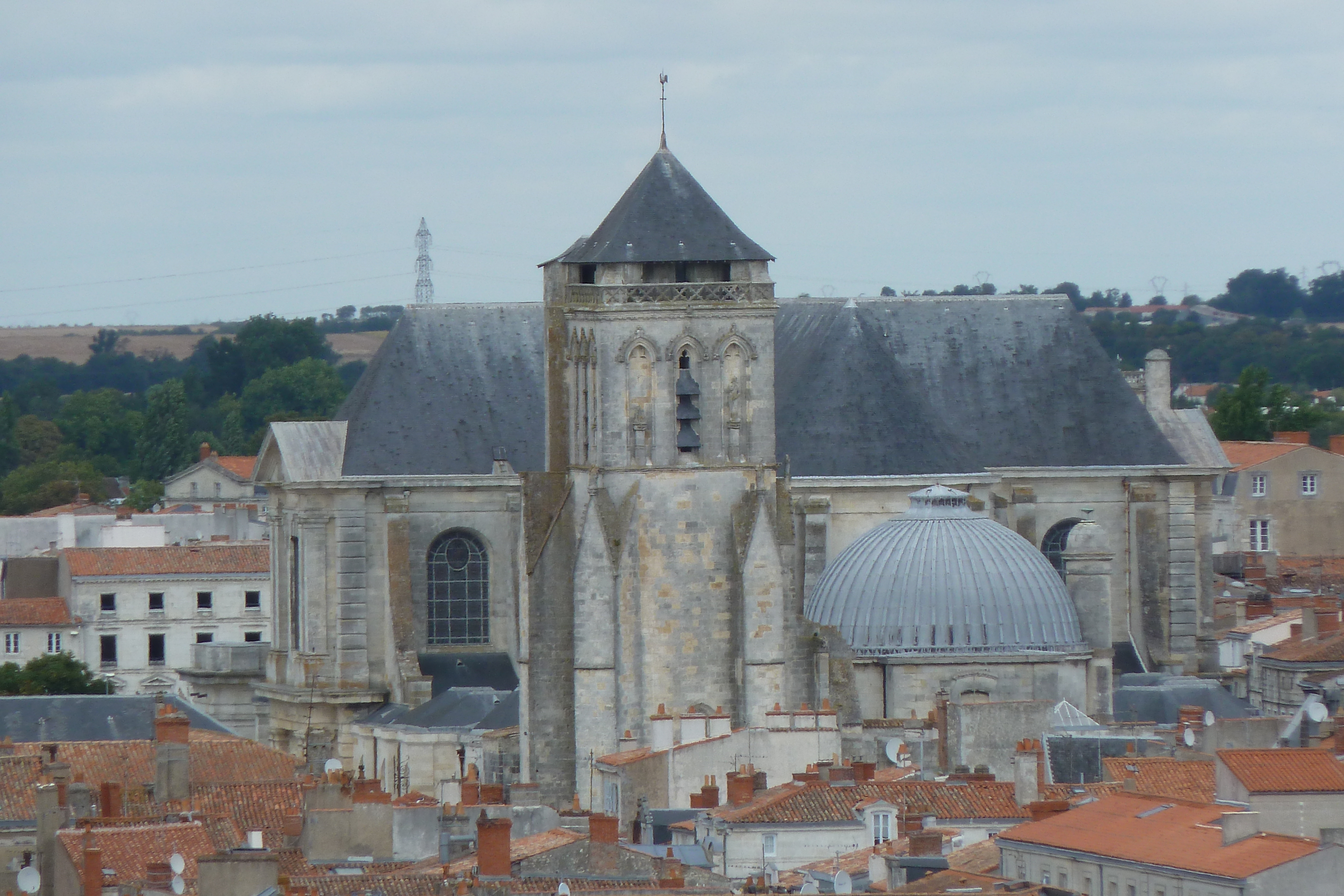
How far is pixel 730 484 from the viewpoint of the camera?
7812 centimetres

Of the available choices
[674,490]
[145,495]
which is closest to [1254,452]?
[145,495]

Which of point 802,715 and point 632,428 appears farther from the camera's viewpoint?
point 632,428

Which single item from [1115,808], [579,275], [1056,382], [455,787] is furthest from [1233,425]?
[1115,808]

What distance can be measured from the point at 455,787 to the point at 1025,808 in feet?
41.9

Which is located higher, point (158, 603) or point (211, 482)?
point (211, 482)

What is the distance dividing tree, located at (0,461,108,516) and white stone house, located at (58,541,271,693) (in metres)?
46.4

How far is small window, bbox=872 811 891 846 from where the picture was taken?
197ft

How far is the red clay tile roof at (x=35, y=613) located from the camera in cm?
10962

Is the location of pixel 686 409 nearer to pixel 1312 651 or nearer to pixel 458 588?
pixel 458 588

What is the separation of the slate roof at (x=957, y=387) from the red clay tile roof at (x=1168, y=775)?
2249 centimetres

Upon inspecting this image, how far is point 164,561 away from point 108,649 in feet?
10.0

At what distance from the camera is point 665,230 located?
79375 millimetres

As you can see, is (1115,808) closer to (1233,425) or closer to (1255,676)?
(1255,676)

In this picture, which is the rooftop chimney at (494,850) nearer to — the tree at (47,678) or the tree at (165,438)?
the tree at (47,678)
